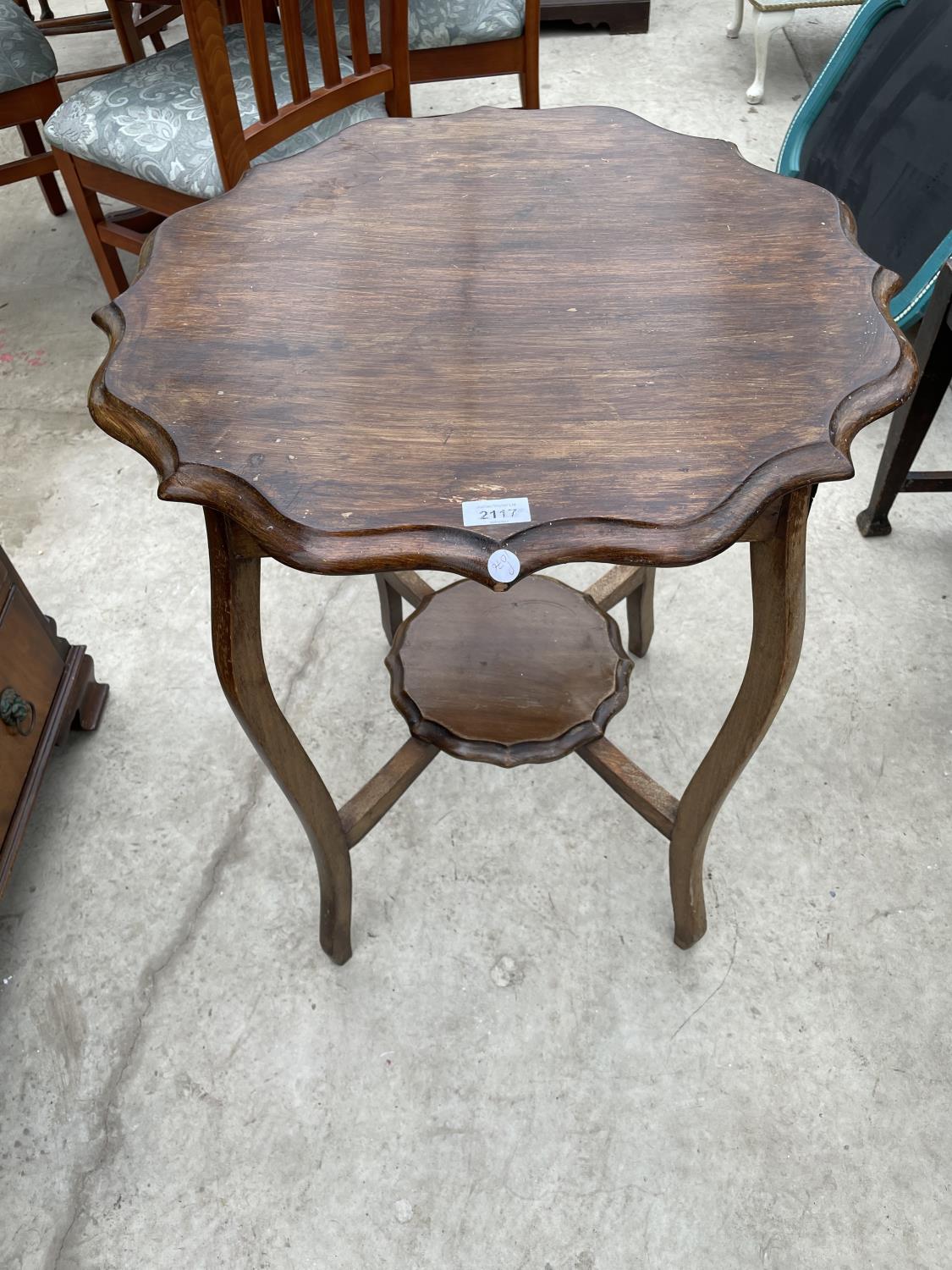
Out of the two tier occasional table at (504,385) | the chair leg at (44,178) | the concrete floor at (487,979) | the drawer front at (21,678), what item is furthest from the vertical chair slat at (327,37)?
the chair leg at (44,178)

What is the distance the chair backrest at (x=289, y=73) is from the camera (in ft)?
5.08

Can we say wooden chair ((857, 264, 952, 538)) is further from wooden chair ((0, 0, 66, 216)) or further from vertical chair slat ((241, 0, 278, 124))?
wooden chair ((0, 0, 66, 216))

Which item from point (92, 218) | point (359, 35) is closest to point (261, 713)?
point (359, 35)

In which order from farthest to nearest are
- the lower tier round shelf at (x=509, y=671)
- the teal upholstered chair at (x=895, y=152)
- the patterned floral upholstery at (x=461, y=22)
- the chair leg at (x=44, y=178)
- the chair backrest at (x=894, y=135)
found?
the chair leg at (x=44, y=178) < the patterned floral upholstery at (x=461, y=22) < the chair backrest at (x=894, y=135) < the teal upholstered chair at (x=895, y=152) < the lower tier round shelf at (x=509, y=671)

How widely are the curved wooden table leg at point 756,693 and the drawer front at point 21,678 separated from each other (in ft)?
3.42

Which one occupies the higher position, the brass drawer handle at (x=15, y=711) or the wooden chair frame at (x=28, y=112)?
the wooden chair frame at (x=28, y=112)

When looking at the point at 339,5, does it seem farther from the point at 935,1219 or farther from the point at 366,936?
the point at 935,1219

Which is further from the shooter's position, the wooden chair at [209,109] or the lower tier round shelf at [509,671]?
the wooden chair at [209,109]

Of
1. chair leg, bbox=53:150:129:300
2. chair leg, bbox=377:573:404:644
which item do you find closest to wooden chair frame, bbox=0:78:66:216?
chair leg, bbox=53:150:129:300

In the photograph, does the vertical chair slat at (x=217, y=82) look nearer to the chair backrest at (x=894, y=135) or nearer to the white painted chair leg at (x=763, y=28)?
the chair backrest at (x=894, y=135)

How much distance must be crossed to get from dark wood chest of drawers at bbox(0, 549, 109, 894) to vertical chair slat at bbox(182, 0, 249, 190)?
82 cm

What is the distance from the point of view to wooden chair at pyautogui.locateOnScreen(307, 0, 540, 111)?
7.65ft

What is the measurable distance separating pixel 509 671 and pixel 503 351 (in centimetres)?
60

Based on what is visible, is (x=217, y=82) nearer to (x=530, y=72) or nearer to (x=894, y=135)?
(x=530, y=72)
